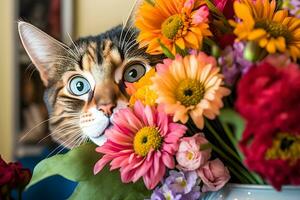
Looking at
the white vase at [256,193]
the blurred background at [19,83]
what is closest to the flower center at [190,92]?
the white vase at [256,193]

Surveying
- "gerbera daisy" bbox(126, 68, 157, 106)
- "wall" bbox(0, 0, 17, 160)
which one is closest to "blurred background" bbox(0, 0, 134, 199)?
"wall" bbox(0, 0, 17, 160)

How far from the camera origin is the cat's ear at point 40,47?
0.68 meters

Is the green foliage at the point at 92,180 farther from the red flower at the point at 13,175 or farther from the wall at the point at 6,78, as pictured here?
the wall at the point at 6,78

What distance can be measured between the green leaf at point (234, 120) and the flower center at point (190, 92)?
26 millimetres

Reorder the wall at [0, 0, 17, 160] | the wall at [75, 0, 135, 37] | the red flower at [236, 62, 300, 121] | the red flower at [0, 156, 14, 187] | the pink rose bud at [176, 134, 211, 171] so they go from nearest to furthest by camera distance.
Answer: the red flower at [236, 62, 300, 121] → the pink rose bud at [176, 134, 211, 171] → the red flower at [0, 156, 14, 187] → the wall at [75, 0, 135, 37] → the wall at [0, 0, 17, 160]

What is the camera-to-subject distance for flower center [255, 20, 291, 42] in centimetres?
44

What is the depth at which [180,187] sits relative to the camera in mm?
494

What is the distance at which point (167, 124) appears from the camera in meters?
0.48

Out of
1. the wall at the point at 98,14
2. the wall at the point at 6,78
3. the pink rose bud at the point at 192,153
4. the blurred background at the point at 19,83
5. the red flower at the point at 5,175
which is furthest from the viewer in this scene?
the wall at the point at 6,78

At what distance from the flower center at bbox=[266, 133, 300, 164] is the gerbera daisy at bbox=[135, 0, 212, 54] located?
0.14 m

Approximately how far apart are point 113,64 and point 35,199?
1.83 feet

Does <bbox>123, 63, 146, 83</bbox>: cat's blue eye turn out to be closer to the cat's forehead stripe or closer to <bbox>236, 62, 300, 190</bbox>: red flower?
the cat's forehead stripe

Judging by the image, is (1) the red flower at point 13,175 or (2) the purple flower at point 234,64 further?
(1) the red flower at point 13,175

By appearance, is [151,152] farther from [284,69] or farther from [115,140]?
[284,69]
